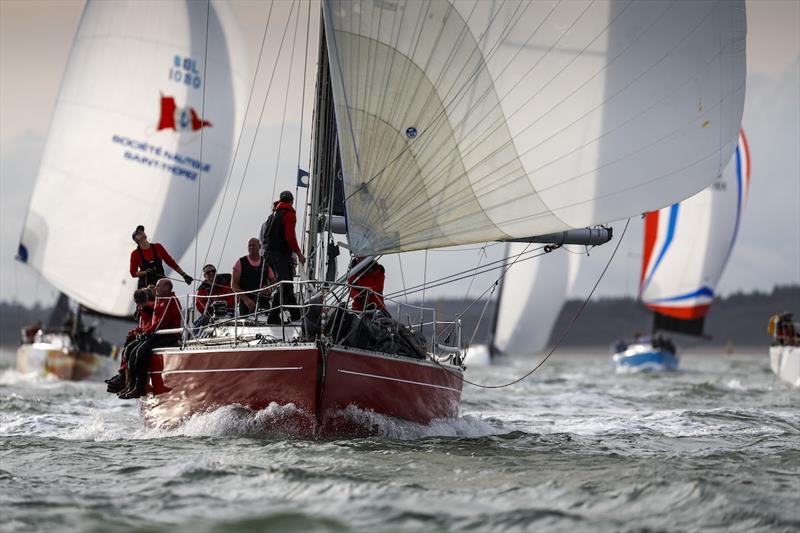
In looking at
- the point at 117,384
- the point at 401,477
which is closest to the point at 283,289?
the point at 117,384

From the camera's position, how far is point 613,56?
32.1 feet

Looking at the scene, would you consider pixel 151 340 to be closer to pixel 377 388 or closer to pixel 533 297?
pixel 377 388

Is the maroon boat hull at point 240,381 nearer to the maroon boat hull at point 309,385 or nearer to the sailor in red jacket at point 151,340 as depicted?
the maroon boat hull at point 309,385

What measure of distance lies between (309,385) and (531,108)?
314cm

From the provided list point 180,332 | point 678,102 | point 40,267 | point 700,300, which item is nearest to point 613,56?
point 678,102

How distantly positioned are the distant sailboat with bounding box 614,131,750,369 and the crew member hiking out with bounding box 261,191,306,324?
2672 cm

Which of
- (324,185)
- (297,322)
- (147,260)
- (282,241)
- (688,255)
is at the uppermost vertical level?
(688,255)

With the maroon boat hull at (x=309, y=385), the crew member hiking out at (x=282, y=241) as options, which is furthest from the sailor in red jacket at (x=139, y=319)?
the crew member hiking out at (x=282, y=241)

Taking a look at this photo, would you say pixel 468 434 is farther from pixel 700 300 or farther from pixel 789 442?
pixel 700 300

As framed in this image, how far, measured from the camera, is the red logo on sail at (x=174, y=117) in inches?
944

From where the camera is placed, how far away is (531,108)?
9898 mm

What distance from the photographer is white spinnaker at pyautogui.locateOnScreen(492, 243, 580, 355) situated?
1574 inches

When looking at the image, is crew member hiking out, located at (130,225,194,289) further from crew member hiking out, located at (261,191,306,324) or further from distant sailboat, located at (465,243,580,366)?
distant sailboat, located at (465,243,580,366)

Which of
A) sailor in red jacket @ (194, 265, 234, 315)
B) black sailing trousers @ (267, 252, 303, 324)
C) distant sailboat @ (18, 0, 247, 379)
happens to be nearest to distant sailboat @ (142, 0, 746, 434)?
black sailing trousers @ (267, 252, 303, 324)
